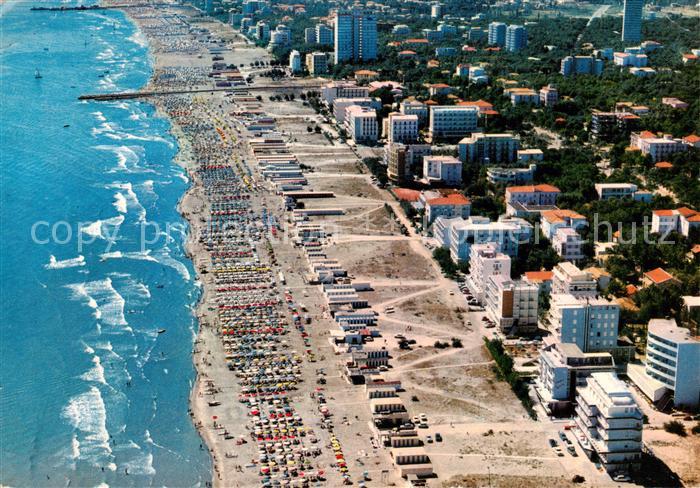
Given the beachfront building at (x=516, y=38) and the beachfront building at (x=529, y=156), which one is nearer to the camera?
the beachfront building at (x=529, y=156)

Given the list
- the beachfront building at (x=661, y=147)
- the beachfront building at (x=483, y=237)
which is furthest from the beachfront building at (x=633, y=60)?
the beachfront building at (x=483, y=237)

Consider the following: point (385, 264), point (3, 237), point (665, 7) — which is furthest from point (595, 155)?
point (665, 7)

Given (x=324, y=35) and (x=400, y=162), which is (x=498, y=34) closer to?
(x=324, y=35)

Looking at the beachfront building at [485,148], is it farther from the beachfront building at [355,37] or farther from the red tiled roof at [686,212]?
the beachfront building at [355,37]

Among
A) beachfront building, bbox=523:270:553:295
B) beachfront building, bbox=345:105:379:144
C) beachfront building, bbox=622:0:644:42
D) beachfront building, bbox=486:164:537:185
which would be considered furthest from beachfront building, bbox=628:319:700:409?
beachfront building, bbox=622:0:644:42

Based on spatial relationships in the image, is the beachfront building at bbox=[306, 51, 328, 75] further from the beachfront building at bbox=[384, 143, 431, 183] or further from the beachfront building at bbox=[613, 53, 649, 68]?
the beachfront building at bbox=[384, 143, 431, 183]

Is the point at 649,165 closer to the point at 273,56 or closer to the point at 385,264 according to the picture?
the point at 385,264
